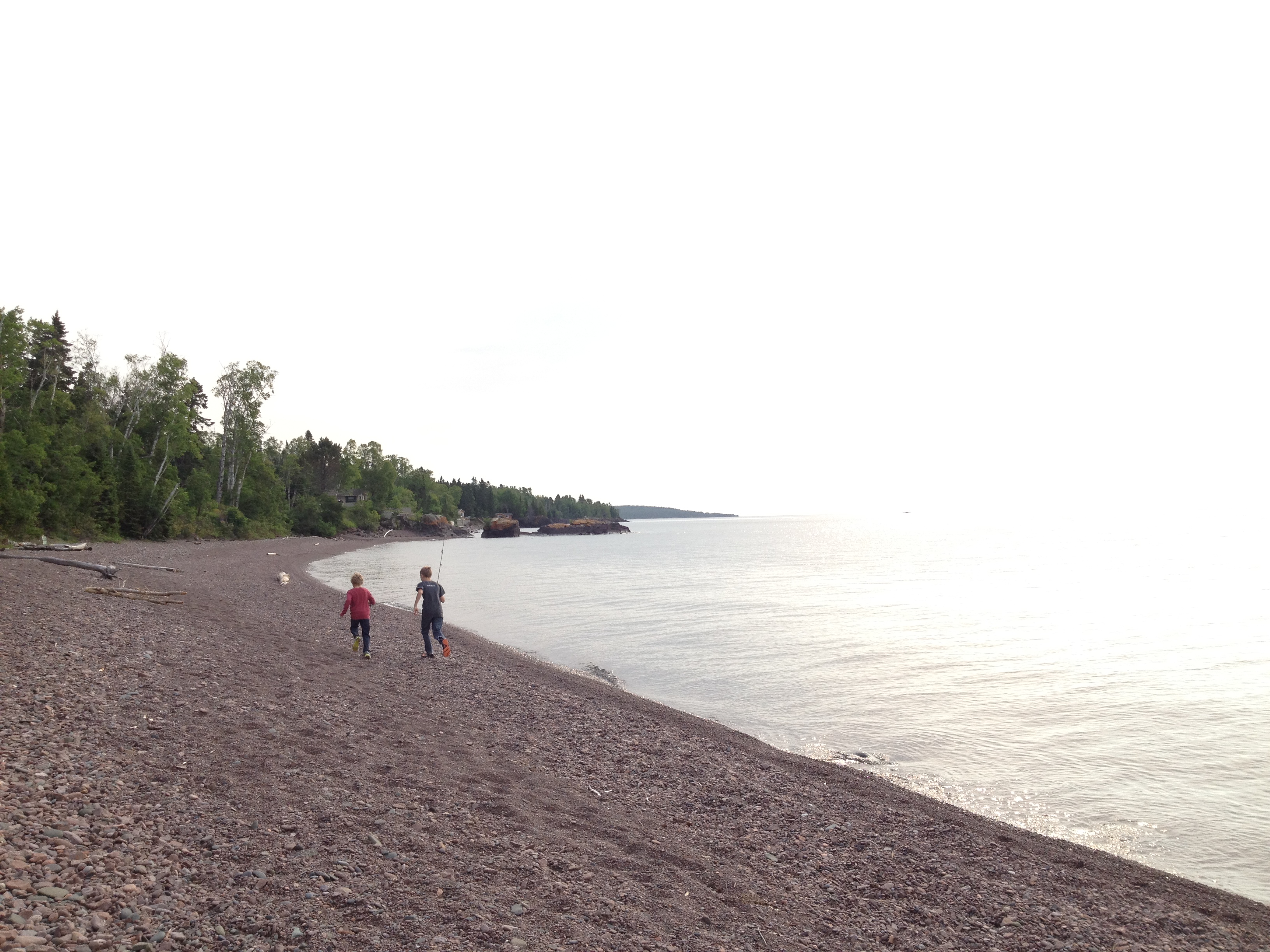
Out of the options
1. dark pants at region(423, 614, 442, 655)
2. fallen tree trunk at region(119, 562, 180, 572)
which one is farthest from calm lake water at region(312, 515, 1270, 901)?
fallen tree trunk at region(119, 562, 180, 572)

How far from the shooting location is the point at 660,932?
217 inches

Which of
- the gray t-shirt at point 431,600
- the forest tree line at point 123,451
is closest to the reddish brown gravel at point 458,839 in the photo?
the gray t-shirt at point 431,600

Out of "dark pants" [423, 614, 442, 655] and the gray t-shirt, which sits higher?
the gray t-shirt

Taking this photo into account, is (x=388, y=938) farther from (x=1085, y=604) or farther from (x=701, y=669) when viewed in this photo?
(x=1085, y=604)

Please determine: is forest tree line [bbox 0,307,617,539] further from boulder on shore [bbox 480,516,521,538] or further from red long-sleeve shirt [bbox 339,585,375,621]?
boulder on shore [bbox 480,516,521,538]

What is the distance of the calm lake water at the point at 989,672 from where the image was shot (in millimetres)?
10844

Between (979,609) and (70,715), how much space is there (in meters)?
37.2

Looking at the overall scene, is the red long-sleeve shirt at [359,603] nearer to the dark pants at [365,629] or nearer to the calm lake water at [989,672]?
the dark pants at [365,629]

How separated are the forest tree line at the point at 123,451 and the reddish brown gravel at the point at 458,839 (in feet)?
121

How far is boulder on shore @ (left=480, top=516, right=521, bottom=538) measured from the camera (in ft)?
550

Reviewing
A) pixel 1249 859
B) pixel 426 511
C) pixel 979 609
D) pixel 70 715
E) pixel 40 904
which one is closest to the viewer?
pixel 40 904

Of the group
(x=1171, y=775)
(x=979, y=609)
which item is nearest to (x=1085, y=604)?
(x=979, y=609)

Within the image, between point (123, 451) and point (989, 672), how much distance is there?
60.0m

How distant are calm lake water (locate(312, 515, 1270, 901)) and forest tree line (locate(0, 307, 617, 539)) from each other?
14818 millimetres
